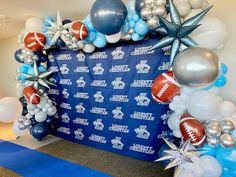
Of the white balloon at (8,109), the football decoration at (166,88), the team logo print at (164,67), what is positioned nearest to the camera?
the football decoration at (166,88)

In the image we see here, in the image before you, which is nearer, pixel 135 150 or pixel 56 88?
pixel 135 150

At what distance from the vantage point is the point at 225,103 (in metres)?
1.94

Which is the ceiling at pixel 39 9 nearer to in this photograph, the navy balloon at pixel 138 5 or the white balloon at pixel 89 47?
the white balloon at pixel 89 47

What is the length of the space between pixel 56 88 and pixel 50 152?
120 centimetres

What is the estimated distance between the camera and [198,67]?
1597mm

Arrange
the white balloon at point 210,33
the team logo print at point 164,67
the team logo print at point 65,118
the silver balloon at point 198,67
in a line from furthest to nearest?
the team logo print at point 65,118 → the team logo print at point 164,67 → the white balloon at point 210,33 → the silver balloon at point 198,67

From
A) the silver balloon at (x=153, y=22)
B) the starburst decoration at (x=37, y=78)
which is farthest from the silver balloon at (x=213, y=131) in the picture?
the starburst decoration at (x=37, y=78)

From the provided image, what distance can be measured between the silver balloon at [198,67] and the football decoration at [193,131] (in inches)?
15.8

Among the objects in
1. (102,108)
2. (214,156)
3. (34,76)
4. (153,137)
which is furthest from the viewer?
(34,76)

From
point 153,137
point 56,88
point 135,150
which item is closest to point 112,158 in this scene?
point 135,150

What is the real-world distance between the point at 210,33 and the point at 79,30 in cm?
164

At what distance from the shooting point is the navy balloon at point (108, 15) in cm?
217

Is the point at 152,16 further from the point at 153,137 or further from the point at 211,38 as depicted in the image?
the point at 153,137

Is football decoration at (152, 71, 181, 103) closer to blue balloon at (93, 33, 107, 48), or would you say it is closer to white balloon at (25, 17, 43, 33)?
blue balloon at (93, 33, 107, 48)
